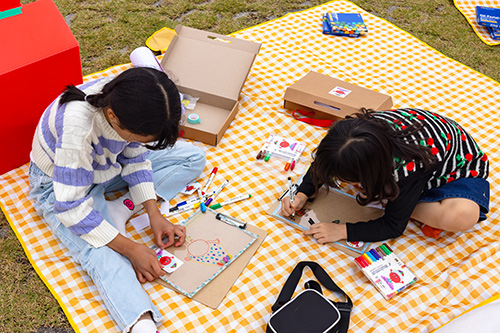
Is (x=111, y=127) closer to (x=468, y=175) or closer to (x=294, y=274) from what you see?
(x=294, y=274)

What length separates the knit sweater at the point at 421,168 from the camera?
5.04 feet

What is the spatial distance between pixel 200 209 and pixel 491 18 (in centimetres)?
247

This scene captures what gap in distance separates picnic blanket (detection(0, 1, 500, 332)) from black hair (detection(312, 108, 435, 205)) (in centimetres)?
37

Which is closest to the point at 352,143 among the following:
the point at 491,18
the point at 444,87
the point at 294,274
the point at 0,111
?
the point at 294,274

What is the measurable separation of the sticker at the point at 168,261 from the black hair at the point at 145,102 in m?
0.47

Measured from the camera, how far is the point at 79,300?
1473 mm

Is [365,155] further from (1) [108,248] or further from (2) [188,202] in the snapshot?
(1) [108,248]

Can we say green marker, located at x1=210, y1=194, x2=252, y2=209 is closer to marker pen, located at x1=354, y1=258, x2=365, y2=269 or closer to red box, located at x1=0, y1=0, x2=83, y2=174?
marker pen, located at x1=354, y1=258, x2=365, y2=269

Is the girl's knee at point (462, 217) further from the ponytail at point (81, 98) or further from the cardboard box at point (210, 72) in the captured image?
the ponytail at point (81, 98)

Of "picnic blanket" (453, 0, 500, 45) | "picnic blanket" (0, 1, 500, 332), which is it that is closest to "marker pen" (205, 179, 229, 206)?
"picnic blanket" (0, 1, 500, 332)

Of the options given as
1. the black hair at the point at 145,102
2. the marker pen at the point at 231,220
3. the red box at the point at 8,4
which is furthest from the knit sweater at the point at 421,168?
the red box at the point at 8,4

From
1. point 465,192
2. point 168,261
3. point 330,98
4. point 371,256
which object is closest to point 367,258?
point 371,256

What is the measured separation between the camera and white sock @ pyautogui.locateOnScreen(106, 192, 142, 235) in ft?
5.49

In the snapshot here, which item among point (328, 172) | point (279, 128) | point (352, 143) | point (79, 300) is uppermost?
point (352, 143)
